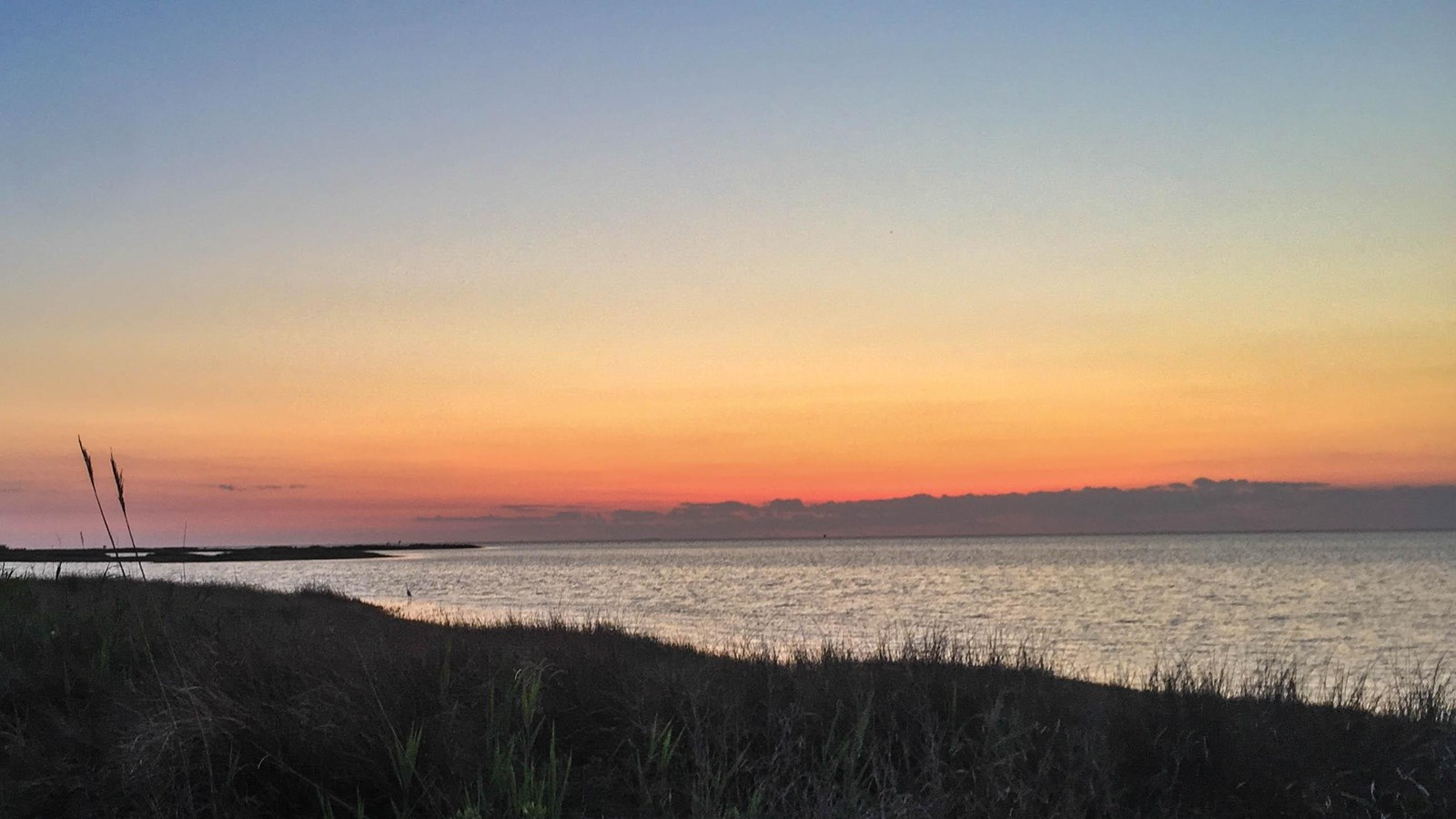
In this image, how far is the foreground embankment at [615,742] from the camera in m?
4.98

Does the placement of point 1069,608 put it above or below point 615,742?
below

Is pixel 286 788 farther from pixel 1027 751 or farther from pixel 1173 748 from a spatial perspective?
pixel 1173 748

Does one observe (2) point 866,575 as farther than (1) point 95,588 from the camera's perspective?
Yes

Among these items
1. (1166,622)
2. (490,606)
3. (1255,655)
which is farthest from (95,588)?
(1166,622)

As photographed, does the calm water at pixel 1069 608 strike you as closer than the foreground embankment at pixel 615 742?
No

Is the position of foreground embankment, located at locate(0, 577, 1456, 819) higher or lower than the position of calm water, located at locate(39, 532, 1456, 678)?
higher

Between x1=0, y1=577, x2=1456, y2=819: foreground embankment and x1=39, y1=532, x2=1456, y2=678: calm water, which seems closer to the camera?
x1=0, y1=577, x2=1456, y2=819: foreground embankment

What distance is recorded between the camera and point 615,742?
6375 mm

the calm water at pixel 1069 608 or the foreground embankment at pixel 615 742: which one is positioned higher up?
the foreground embankment at pixel 615 742

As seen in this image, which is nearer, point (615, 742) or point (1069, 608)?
point (615, 742)

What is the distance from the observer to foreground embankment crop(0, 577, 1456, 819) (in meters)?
4.98

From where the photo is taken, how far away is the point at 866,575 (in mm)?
82750

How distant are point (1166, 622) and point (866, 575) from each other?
155ft

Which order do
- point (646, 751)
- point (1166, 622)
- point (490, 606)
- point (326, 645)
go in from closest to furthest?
point (646, 751)
point (326, 645)
point (1166, 622)
point (490, 606)
